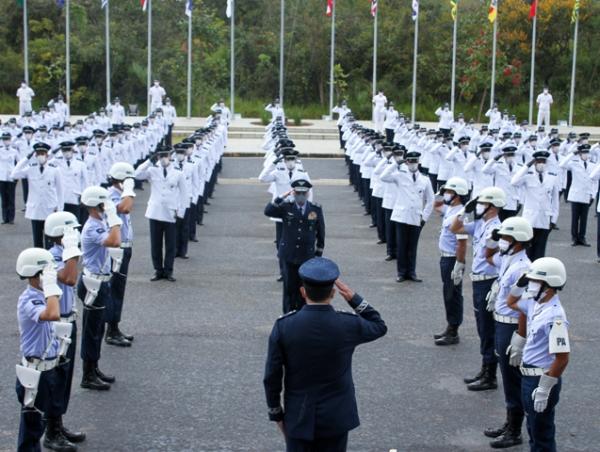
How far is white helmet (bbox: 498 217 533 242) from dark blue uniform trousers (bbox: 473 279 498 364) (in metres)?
1.11

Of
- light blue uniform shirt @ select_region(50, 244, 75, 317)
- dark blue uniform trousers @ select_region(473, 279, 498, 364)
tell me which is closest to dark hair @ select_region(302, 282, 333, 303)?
light blue uniform shirt @ select_region(50, 244, 75, 317)

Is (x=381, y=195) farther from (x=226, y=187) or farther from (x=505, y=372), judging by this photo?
(x=505, y=372)

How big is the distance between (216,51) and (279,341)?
1805 inches

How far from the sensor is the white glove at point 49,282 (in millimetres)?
6422

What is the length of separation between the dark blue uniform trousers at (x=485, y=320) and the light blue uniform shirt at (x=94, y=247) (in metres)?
3.52

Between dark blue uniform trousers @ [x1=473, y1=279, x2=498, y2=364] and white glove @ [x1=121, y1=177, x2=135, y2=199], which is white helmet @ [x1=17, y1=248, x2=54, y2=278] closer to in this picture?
white glove @ [x1=121, y1=177, x2=135, y2=199]

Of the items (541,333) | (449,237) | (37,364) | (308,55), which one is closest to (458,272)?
(449,237)

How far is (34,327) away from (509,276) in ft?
12.1

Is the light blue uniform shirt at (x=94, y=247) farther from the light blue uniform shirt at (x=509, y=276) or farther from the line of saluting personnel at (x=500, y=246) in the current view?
the light blue uniform shirt at (x=509, y=276)

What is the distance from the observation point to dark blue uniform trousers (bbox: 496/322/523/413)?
7387 millimetres

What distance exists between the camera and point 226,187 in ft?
80.6

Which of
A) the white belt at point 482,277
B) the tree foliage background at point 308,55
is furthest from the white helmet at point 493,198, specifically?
the tree foliage background at point 308,55

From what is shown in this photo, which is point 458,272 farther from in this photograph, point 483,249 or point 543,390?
Result: point 543,390

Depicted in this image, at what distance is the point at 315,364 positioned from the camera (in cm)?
526
